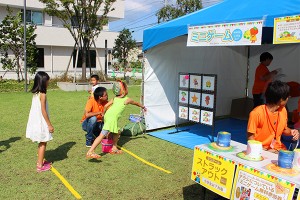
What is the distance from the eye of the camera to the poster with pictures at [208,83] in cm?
607

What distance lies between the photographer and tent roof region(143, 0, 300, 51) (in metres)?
4.23

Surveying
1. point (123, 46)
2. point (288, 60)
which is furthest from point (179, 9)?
point (288, 60)

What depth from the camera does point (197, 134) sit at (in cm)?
679

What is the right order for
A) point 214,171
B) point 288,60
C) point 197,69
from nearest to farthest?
point 214,171 → point 197,69 → point 288,60

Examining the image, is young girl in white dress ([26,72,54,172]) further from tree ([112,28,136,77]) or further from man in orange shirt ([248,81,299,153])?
tree ([112,28,136,77])

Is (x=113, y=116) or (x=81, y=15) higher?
(x=81, y=15)

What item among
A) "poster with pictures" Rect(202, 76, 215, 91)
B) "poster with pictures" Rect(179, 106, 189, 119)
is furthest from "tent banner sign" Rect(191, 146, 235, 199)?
"poster with pictures" Rect(179, 106, 189, 119)

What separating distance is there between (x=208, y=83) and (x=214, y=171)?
369 centimetres

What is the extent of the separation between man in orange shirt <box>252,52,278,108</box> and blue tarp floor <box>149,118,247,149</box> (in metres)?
0.95

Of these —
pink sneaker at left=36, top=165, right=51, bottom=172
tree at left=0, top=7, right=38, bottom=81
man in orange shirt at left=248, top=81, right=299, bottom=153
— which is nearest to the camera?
man in orange shirt at left=248, top=81, right=299, bottom=153

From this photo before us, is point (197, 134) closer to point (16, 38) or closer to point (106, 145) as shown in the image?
point (106, 145)

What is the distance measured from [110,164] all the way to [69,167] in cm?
66

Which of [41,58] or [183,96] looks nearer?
[183,96]

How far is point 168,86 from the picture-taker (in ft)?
23.5
